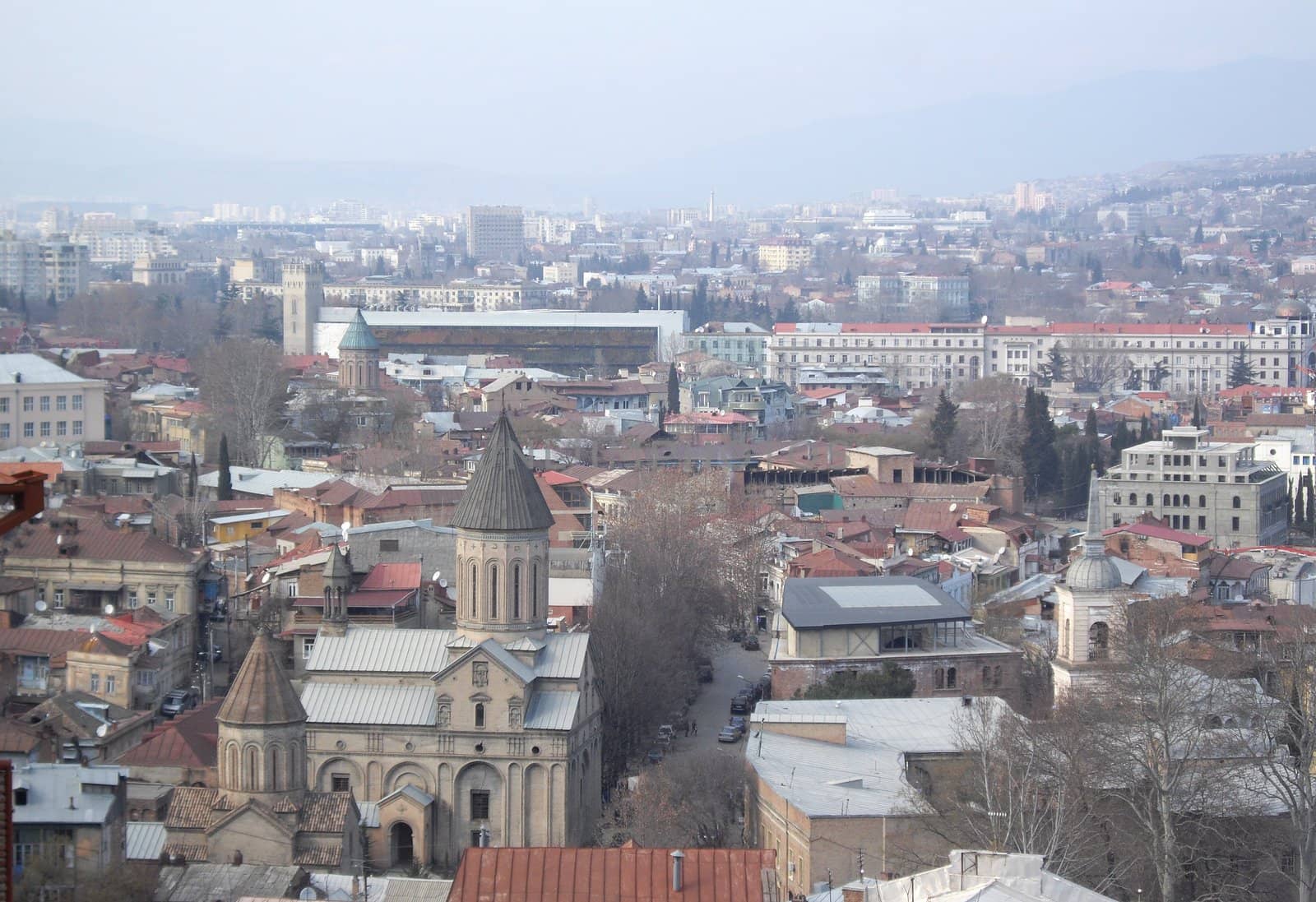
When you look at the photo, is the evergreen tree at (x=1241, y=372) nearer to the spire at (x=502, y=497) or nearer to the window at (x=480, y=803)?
the spire at (x=502, y=497)

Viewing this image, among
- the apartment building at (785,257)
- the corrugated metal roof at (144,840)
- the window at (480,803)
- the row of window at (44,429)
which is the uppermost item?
the apartment building at (785,257)

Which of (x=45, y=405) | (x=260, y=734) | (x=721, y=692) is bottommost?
(x=721, y=692)

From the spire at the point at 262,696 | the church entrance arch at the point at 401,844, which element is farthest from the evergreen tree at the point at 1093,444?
the spire at the point at 262,696

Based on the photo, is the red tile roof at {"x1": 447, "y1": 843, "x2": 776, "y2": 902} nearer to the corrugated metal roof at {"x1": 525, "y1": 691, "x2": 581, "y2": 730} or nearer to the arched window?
the corrugated metal roof at {"x1": 525, "y1": 691, "x2": 581, "y2": 730}

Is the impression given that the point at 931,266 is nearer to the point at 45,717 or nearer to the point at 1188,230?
the point at 1188,230

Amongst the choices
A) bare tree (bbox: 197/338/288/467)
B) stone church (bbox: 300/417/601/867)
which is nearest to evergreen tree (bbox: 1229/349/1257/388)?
bare tree (bbox: 197/338/288/467)

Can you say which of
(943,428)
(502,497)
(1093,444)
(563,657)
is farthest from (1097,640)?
(943,428)

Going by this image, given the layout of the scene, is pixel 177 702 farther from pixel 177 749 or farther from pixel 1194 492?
pixel 1194 492
